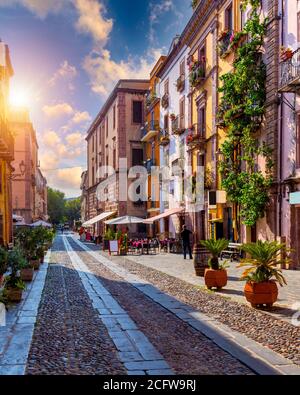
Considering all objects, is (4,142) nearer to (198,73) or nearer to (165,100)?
(198,73)

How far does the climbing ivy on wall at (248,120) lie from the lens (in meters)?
18.0

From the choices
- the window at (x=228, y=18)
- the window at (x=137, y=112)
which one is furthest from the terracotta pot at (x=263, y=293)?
the window at (x=137, y=112)

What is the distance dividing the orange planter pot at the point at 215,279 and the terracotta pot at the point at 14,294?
436cm

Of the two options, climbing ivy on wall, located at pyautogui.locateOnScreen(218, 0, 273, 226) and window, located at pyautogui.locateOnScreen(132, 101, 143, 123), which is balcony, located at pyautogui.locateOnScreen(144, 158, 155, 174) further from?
climbing ivy on wall, located at pyautogui.locateOnScreen(218, 0, 273, 226)

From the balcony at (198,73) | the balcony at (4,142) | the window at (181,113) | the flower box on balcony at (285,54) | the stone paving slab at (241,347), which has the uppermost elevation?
the balcony at (198,73)

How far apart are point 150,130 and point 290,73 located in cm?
2196

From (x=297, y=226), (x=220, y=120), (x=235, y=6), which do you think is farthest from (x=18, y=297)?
(x=235, y=6)

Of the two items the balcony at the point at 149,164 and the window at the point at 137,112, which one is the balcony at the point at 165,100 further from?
the window at the point at 137,112

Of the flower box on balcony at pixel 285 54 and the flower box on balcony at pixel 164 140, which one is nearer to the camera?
the flower box on balcony at pixel 285 54

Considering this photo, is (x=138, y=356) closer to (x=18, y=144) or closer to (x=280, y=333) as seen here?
(x=280, y=333)

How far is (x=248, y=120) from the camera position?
19172mm

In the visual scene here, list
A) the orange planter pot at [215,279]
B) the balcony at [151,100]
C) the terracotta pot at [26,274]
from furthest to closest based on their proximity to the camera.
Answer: the balcony at [151,100] → the terracotta pot at [26,274] → the orange planter pot at [215,279]

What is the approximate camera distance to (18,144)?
53.2m
